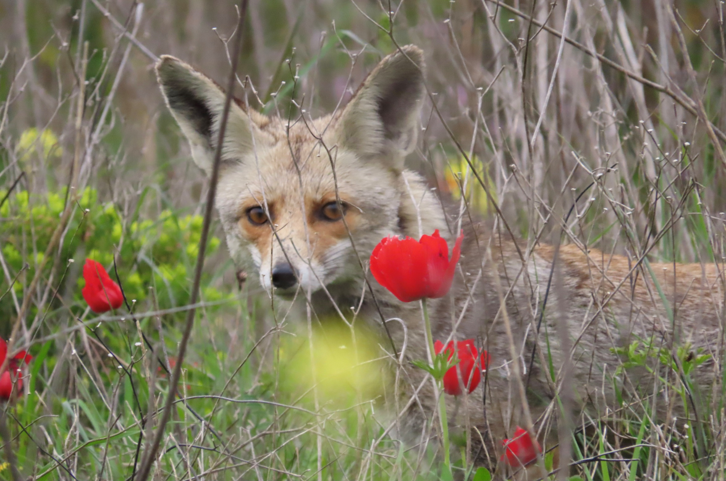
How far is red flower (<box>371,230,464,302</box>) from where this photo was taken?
216cm

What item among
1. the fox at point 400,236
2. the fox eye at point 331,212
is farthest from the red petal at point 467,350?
the fox eye at point 331,212

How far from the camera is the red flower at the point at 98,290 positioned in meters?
2.94

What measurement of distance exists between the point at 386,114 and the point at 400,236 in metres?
0.71

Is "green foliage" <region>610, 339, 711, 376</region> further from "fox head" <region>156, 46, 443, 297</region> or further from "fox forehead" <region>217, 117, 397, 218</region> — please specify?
"fox forehead" <region>217, 117, 397, 218</region>

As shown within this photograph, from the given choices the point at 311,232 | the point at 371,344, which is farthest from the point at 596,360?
the point at 311,232

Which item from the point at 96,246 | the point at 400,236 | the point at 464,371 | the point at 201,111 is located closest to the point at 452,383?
→ the point at 464,371

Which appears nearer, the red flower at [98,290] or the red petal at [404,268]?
the red petal at [404,268]

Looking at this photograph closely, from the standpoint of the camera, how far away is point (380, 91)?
3787mm

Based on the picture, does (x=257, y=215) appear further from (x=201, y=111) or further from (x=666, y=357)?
(x=666, y=357)

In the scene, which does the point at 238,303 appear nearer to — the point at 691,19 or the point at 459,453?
the point at 459,453

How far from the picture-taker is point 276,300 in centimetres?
424

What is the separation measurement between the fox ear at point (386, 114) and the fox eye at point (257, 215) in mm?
610

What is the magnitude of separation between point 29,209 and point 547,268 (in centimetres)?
325

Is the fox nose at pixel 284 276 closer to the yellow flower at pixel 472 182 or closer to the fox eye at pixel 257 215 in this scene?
the fox eye at pixel 257 215
